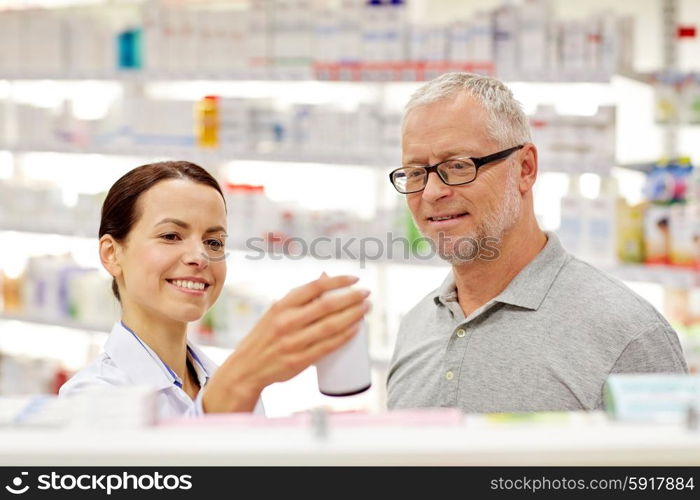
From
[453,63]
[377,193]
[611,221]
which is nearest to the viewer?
[611,221]

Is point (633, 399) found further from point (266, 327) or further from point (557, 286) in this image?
point (557, 286)

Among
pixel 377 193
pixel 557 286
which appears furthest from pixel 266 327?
pixel 377 193

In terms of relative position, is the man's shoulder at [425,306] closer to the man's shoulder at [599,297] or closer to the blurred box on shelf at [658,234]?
the man's shoulder at [599,297]

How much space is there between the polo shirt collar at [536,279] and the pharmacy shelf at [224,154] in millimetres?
1994

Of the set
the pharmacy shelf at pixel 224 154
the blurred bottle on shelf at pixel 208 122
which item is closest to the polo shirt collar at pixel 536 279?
the pharmacy shelf at pixel 224 154

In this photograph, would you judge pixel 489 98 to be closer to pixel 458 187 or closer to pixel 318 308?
pixel 458 187

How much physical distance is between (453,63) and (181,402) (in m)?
2.53

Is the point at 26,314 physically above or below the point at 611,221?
below

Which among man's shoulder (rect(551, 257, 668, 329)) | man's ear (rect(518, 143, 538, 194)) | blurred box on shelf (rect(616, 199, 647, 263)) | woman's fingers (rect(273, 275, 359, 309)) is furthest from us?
blurred box on shelf (rect(616, 199, 647, 263))

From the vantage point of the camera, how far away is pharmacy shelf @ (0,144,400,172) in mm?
3852

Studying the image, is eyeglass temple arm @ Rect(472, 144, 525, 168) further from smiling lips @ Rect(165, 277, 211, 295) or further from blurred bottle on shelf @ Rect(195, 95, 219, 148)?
blurred bottle on shelf @ Rect(195, 95, 219, 148)

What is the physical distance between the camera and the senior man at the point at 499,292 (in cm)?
162

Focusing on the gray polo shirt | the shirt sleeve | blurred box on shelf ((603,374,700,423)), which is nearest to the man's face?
the gray polo shirt

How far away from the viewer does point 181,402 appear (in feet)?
5.01
